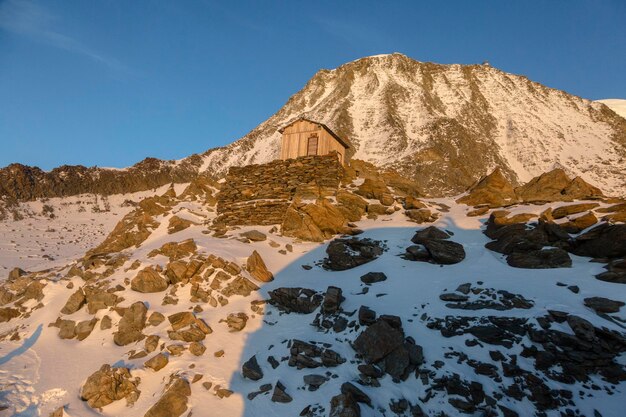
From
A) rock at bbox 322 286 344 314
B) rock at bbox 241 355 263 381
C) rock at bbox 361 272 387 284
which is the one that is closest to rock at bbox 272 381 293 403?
rock at bbox 241 355 263 381

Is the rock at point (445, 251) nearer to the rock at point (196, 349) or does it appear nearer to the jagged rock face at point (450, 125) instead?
the rock at point (196, 349)

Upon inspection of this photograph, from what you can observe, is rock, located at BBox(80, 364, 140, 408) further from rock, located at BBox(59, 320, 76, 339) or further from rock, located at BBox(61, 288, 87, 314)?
rock, located at BBox(61, 288, 87, 314)

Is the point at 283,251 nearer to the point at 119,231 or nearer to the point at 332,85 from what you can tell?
the point at 119,231

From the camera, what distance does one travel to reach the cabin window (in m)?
26.7

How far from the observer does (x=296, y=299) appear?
44.7ft

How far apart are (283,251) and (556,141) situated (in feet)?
228

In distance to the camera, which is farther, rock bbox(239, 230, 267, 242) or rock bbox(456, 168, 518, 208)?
rock bbox(456, 168, 518, 208)

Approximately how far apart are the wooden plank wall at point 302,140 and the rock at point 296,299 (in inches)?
577

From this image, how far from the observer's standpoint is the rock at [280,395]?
9273 millimetres

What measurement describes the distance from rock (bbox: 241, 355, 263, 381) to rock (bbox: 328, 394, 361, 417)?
2556 mm

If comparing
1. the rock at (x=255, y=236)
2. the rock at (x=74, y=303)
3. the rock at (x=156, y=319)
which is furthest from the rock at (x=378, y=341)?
the rock at (x=74, y=303)

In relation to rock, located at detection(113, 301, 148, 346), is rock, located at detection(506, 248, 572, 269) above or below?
above

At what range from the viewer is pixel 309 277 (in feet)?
51.6

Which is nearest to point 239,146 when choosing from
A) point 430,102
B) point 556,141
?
point 430,102
